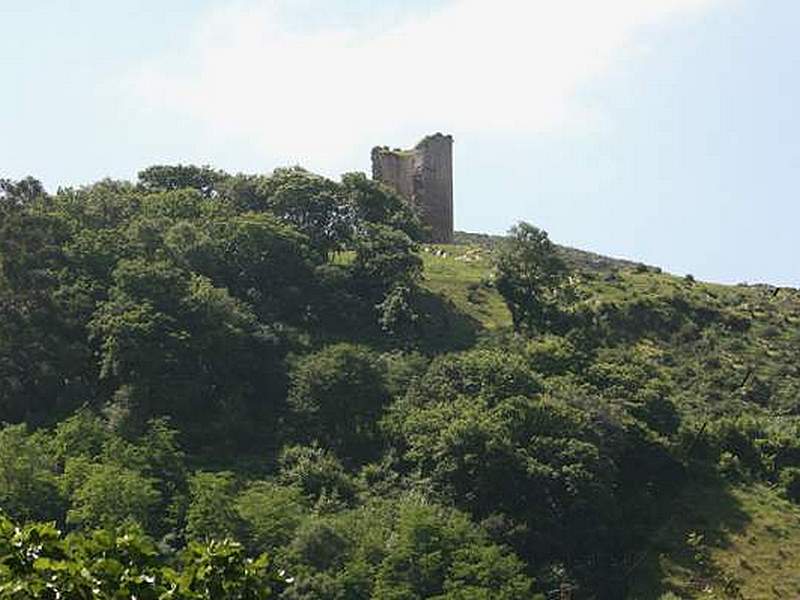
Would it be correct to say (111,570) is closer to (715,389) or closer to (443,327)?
(443,327)

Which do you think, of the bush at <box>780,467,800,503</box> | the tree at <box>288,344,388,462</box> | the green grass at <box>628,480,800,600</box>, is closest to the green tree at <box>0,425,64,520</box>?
the tree at <box>288,344,388,462</box>

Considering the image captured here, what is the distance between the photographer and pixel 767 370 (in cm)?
6762

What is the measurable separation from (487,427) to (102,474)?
44.1ft

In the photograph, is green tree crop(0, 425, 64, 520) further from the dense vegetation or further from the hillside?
the hillside

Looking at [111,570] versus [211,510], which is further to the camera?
[211,510]

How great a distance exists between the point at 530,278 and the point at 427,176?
77.7 feet

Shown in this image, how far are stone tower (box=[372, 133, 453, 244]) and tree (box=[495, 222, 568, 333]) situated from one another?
2003cm

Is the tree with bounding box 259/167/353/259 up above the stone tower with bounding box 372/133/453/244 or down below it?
below

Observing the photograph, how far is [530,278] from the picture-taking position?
214 feet

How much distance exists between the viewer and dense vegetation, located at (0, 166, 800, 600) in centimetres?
4459

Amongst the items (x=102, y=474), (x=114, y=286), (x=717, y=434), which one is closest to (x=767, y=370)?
(x=717, y=434)

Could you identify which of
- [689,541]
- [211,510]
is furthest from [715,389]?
[211,510]

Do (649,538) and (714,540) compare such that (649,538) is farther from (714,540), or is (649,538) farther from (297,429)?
(297,429)

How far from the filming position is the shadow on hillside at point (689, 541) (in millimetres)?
45906
